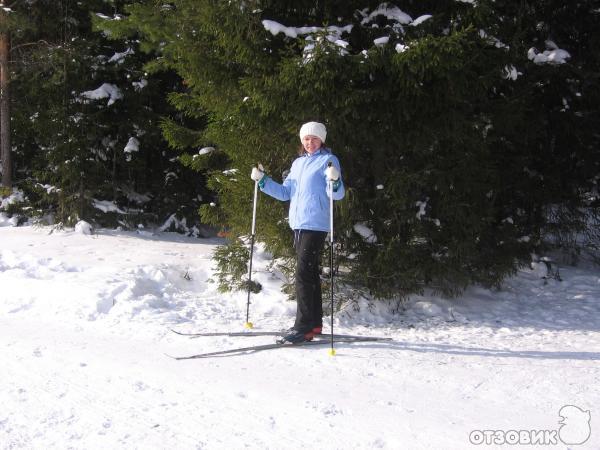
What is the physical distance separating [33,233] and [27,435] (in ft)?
25.0

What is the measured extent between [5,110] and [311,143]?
30.2 ft

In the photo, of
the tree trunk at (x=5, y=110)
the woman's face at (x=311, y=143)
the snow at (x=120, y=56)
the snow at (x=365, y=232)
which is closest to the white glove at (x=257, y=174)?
the woman's face at (x=311, y=143)

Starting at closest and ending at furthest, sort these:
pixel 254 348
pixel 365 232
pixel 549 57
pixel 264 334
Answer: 1. pixel 254 348
2. pixel 264 334
3. pixel 365 232
4. pixel 549 57

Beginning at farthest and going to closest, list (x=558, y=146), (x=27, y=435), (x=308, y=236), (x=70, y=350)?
(x=558, y=146) → (x=308, y=236) → (x=70, y=350) → (x=27, y=435)

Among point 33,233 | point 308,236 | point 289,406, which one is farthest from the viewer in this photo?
point 33,233

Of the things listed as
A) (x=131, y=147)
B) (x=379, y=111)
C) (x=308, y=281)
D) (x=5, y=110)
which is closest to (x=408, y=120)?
(x=379, y=111)

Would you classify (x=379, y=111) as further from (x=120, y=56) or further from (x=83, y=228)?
(x=120, y=56)

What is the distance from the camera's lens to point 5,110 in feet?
35.7

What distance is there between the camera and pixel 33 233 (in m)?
9.56

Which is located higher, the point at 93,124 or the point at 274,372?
the point at 93,124

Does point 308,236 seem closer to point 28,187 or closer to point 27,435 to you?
point 27,435

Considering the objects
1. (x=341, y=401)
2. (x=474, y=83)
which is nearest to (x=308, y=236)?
(x=341, y=401)

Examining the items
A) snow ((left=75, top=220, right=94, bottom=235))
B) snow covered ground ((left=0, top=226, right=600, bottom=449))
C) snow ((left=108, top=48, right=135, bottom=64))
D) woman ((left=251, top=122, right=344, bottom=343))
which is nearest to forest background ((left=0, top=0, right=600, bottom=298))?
woman ((left=251, top=122, right=344, bottom=343))

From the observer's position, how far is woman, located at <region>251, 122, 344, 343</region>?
471 centimetres
